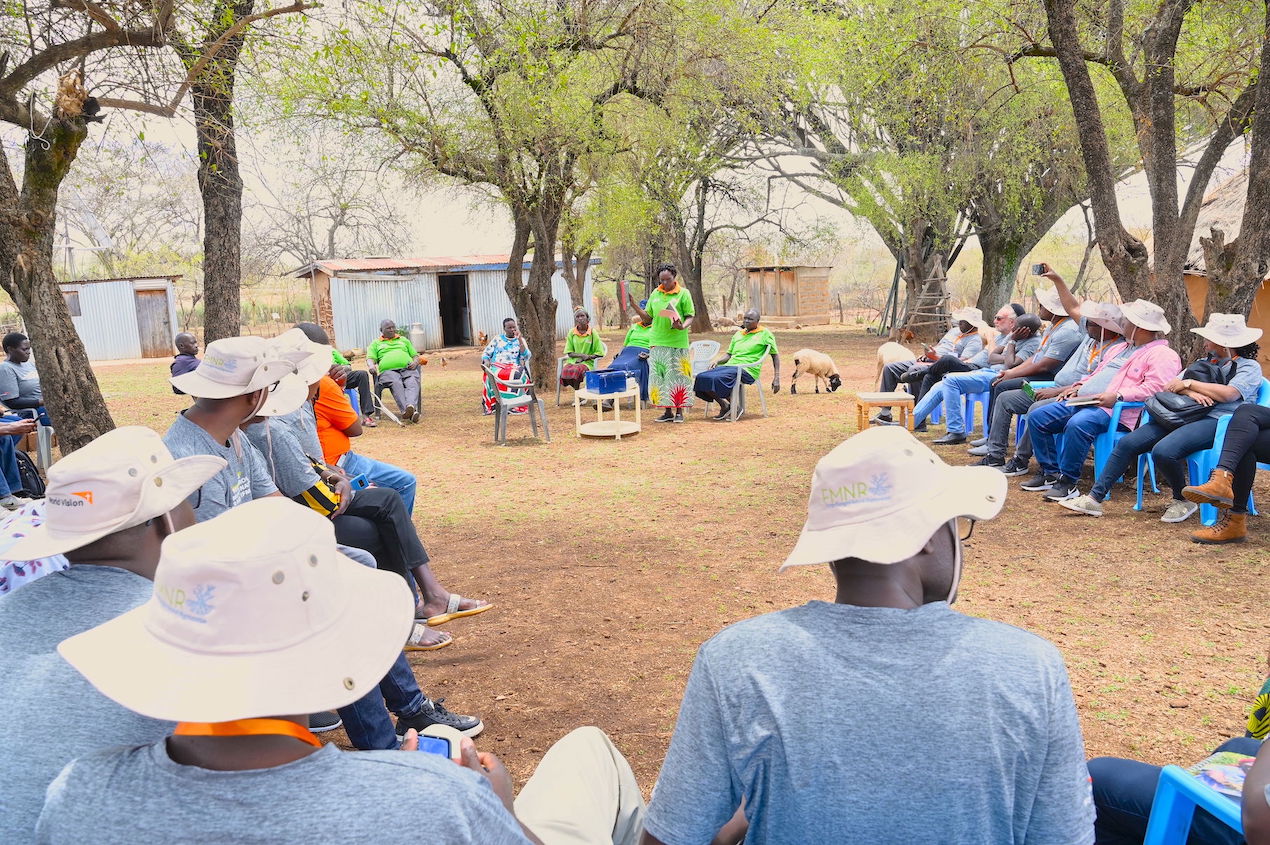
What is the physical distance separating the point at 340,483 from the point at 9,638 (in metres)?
2.42

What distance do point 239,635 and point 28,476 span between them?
785cm

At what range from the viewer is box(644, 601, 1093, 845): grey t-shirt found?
153 centimetres

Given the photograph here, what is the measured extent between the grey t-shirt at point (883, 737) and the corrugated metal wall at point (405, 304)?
24.0 m

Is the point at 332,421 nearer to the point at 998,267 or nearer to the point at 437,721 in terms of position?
the point at 437,721

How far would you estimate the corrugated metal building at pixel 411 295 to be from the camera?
→ 26.1 meters

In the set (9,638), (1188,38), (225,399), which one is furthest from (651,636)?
(1188,38)

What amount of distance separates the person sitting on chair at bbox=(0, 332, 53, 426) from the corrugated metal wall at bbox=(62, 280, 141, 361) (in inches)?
741

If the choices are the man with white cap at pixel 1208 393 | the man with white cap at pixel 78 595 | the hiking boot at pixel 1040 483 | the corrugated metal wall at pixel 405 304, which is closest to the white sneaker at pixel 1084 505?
the man with white cap at pixel 1208 393

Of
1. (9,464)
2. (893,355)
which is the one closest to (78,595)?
(9,464)

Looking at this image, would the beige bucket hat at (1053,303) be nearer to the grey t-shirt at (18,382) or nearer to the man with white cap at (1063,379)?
the man with white cap at (1063,379)

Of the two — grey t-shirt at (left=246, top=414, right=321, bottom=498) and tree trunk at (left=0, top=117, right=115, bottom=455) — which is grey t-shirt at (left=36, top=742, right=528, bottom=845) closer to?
grey t-shirt at (left=246, top=414, right=321, bottom=498)

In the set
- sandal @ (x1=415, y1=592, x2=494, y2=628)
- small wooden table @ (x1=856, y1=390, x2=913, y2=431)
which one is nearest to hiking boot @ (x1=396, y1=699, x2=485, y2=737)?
sandal @ (x1=415, y1=592, x2=494, y2=628)

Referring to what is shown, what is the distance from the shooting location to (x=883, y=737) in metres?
1.53

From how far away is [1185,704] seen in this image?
3650 mm
